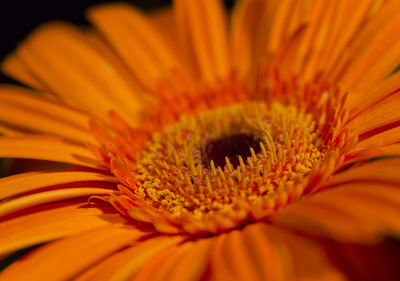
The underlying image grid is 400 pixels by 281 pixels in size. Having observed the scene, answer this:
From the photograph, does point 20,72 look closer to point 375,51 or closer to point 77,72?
point 77,72

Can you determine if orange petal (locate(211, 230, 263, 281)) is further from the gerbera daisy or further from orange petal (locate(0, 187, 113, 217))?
orange petal (locate(0, 187, 113, 217))

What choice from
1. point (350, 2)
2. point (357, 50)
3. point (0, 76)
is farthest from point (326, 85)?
point (0, 76)

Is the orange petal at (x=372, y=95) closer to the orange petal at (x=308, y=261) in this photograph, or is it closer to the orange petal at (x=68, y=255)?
the orange petal at (x=308, y=261)

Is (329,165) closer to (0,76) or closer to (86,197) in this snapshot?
(86,197)

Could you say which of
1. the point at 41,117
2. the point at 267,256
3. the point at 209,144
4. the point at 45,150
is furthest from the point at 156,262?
the point at 41,117

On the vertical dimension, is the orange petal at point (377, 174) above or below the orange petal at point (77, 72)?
below

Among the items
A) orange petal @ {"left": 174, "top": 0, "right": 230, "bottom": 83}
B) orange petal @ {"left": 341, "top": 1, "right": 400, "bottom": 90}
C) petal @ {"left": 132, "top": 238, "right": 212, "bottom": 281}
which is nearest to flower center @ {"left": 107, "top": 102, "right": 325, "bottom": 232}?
petal @ {"left": 132, "top": 238, "right": 212, "bottom": 281}

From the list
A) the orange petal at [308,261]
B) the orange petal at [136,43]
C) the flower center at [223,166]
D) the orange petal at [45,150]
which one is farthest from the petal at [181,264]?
the orange petal at [136,43]
